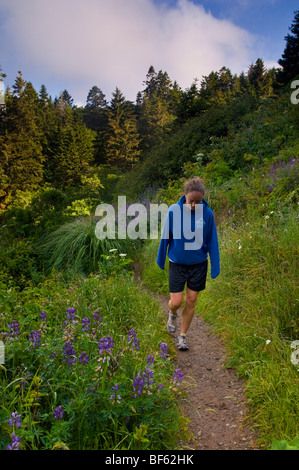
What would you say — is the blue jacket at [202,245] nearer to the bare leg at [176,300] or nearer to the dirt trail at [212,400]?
the bare leg at [176,300]

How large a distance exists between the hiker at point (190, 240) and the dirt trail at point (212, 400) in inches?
20.6

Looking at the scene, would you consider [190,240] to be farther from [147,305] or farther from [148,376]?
[148,376]

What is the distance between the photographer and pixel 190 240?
3578 millimetres

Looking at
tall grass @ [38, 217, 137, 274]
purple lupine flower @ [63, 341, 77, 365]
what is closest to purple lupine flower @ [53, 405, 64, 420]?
purple lupine flower @ [63, 341, 77, 365]

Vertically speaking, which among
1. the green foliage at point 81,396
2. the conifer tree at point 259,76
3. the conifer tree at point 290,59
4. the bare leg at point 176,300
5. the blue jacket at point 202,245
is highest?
the conifer tree at point 259,76

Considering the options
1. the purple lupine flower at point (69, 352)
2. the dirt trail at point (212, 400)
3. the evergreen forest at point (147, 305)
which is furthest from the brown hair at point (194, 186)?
the purple lupine flower at point (69, 352)

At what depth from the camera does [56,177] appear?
26078 mm

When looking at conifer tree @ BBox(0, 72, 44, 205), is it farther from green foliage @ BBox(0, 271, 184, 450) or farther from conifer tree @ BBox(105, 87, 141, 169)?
green foliage @ BBox(0, 271, 184, 450)

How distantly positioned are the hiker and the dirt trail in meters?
0.52

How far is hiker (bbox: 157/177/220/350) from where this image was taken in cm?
357

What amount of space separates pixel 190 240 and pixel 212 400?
1622 mm

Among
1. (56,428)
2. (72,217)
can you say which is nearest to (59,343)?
(56,428)

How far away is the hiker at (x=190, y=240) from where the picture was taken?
3.57m
